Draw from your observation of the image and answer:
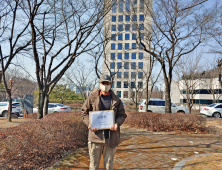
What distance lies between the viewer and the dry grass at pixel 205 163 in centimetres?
394

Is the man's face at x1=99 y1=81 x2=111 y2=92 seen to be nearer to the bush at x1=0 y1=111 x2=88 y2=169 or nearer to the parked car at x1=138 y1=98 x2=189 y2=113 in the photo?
the bush at x1=0 y1=111 x2=88 y2=169

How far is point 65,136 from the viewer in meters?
4.78

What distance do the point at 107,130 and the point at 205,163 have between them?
8.93 ft

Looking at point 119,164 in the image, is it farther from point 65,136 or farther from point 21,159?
point 21,159

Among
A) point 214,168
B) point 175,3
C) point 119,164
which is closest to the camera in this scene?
point 214,168

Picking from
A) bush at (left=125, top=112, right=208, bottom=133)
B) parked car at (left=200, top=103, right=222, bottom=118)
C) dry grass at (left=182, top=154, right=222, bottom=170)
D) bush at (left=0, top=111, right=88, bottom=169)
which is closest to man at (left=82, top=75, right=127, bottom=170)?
bush at (left=0, top=111, right=88, bottom=169)

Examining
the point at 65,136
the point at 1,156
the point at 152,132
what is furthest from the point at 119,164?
the point at 152,132

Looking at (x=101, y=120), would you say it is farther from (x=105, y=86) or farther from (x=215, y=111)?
(x=215, y=111)

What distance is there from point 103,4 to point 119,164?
6877 millimetres

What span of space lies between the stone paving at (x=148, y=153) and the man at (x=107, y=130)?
118 centimetres

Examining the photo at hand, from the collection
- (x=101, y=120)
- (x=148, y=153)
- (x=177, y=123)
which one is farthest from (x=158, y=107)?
(x=101, y=120)

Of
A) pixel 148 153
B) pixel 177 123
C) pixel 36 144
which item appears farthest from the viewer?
pixel 177 123

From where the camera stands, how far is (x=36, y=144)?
12.1 ft

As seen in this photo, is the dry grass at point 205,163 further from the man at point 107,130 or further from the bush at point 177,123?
the bush at point 177,123
